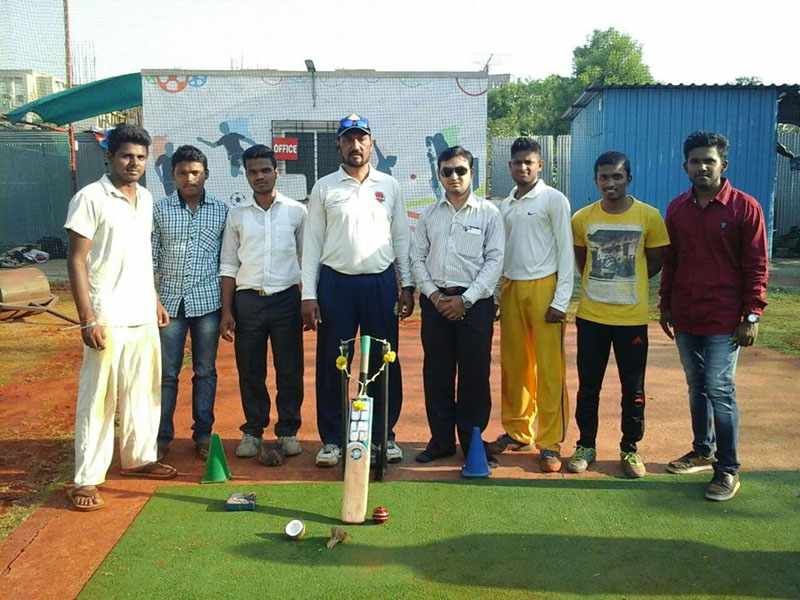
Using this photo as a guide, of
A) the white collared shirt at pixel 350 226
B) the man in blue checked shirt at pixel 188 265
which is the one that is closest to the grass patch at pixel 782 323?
the white collared shirt at pixel 350 226

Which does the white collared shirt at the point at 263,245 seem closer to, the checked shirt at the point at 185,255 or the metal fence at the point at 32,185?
the checked shirt at the point at 185,255

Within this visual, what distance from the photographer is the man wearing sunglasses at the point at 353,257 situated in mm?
4285

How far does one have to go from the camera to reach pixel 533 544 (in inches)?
135

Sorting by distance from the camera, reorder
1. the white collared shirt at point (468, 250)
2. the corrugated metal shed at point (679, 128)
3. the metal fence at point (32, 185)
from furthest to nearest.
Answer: the metal fence at point (32, 185)
the corrugated metal shed at point (679, 128)
the white collared shirt at point (468, 250)

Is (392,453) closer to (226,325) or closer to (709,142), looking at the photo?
(226,325)

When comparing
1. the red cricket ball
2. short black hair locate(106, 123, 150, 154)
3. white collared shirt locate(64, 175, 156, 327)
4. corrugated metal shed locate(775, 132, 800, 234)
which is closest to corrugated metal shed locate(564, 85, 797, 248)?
corrugated metal shed locate(775, 132, 800, 234)

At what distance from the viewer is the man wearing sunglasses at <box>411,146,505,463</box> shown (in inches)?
168

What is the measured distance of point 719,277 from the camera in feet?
13.0

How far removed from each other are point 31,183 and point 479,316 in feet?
51.3

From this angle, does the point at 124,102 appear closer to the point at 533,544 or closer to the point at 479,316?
the point at 479,316

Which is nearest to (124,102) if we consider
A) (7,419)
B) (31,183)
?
(31,183)

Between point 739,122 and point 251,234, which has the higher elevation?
point 739,122

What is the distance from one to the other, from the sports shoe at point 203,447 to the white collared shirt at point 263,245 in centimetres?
104

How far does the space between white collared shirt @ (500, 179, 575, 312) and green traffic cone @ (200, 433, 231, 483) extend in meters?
2.03
